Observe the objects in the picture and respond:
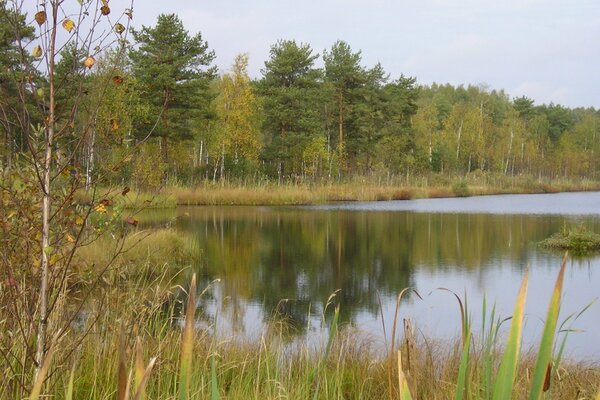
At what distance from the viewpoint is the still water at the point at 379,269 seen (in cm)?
761

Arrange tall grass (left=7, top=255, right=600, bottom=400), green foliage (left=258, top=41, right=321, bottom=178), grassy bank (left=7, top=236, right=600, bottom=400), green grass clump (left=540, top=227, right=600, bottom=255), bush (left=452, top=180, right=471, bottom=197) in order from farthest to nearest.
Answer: bush (left=452, top=180, right=471, bottom=197) < green foliage (left=258, top=41, right=321, bottom=178) < green grass clump (left=540, top=227, right=600, bottom=255) < grassy bank (left=7, top=236, right=600, bottom=400) < tall grass (left=7, top=255, right=600, bottom=400)

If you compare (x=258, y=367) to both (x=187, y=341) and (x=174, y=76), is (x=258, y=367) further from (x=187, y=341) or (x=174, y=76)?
(x=174, y=76)

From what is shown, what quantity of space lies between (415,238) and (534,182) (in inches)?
1387

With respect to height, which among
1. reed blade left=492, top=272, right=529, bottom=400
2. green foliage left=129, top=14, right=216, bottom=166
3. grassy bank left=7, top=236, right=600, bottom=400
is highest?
green foliage left=129, top=14, right=216, bottom=166

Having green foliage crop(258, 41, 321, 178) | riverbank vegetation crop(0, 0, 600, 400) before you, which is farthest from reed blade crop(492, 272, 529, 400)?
green foliage crop(258, 41, 321, 178)

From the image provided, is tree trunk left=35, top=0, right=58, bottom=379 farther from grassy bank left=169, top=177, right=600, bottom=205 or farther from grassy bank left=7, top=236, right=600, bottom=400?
grassy bank left=169, top=177, right=600, bottom=205

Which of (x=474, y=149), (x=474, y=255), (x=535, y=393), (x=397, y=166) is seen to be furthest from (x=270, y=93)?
(x=535, y=393)

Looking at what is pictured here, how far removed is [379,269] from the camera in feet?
38.8

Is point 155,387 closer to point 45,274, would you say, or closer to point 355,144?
Result: point 45,274

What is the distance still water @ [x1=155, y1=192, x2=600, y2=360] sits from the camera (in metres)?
7.61

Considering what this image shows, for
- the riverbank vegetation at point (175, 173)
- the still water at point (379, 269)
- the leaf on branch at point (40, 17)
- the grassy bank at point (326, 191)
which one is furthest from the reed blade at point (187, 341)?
the grassy bank at point (326, 191)

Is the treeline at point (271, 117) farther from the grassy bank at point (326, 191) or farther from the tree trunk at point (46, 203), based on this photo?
the tree trunk at point (46, 203)

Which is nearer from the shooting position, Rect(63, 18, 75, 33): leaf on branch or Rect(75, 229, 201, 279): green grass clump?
Rect(63, 18, 75, 33): leaf on branch

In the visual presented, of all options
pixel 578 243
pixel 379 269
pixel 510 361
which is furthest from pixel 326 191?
pixel 510 361
